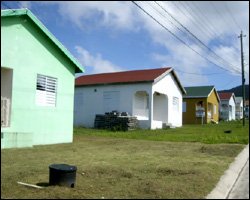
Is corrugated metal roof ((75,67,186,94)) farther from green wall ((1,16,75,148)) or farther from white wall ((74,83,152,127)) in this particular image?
green wall ((1,16,75,148))

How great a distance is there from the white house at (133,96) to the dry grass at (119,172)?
16088 millimetres

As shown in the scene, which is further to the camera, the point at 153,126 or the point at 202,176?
the point at 153,126

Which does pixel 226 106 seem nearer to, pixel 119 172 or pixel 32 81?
pixel 32 81

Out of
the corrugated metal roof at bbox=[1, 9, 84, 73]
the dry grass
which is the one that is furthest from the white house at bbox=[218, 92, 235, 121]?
the dry grass

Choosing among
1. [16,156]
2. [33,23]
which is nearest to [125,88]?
[33,23]

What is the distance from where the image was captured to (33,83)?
50.4ft

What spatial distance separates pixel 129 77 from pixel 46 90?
17.2m

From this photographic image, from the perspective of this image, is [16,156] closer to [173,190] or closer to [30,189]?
[30,189]

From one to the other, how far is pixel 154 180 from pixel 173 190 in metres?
0.99

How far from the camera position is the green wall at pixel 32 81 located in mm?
14008

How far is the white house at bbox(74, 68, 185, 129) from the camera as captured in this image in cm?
3134

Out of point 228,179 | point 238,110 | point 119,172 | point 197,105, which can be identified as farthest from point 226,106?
point 119,172

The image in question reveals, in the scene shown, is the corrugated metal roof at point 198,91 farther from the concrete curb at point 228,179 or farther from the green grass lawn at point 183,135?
the concrete curb at point 228,179

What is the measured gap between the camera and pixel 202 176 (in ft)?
32.7
